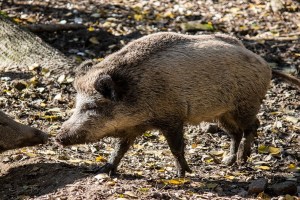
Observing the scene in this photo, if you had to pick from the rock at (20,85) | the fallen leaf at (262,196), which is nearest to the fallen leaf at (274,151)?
the fallen leaf at (262,196)

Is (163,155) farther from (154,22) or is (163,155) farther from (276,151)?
(154,22)

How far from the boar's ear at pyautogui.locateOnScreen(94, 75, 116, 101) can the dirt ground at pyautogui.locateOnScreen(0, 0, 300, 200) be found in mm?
821

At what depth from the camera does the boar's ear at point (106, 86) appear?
6230mm

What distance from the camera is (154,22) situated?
1189cm

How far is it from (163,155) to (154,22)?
16.0 ft

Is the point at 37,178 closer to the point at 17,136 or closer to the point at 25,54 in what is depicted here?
the point at 17,136

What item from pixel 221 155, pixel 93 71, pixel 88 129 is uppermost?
pixel 93 71

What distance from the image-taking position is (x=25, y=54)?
9656 millimetres

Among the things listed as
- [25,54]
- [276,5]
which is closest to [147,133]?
[25,54]

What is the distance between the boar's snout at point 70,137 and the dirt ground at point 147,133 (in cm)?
34

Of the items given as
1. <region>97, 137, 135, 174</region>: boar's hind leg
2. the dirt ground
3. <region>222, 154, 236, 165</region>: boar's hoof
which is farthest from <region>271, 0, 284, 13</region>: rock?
<region>97, 137, 135, 174</region>: boar's hind leg

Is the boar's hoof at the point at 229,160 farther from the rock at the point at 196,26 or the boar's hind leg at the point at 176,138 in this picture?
the rock at the point at 196,26

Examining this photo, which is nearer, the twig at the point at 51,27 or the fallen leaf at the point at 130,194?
the fallen leaf at the point at 130,194

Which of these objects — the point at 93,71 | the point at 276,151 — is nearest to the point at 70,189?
the point at 93,71
